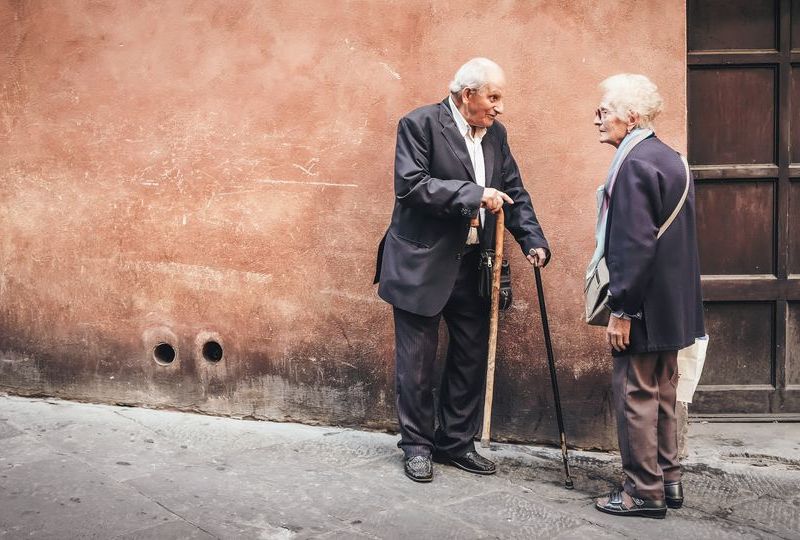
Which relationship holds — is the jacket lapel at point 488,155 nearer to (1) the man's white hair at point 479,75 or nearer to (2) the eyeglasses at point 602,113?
(1) the man's white hair at point 479,75

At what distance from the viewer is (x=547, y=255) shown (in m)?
4.02

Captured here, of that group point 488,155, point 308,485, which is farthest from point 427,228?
point 308,485

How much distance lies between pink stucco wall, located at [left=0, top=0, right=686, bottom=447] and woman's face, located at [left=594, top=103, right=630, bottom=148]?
71cm

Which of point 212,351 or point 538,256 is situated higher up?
point 538,256

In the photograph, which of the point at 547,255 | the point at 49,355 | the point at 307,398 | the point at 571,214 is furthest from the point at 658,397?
the point at 49,355

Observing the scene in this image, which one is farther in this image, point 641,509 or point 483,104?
point 483,104

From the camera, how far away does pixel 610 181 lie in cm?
356

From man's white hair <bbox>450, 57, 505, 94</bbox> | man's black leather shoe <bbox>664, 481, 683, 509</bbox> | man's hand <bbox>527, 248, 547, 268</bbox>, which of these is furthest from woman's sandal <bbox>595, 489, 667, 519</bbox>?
man's white hair <bbox>450, 57, 505, 94</bbox>

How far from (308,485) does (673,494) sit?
1527 mm

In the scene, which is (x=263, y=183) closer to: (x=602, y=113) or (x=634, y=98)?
(x=602, y=113)

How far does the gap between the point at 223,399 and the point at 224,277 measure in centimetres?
64

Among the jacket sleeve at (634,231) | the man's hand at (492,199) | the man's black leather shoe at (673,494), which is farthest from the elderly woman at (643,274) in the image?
the man's hand at (492,199)

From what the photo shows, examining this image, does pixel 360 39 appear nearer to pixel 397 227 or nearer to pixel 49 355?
pixel 397 227

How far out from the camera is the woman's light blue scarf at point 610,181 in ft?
11.5
